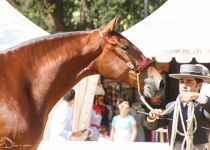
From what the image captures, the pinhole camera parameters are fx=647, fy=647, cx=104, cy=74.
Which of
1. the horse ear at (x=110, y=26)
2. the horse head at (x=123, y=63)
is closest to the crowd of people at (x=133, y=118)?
the horse head at (x=123, y=63)

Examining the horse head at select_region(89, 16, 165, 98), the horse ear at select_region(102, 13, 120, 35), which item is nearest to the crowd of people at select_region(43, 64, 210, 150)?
the horse head at select_region(89, 16, 165, 98)

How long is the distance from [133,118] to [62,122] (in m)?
2.27

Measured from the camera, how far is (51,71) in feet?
17.3

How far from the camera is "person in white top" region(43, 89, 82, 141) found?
8.98 m

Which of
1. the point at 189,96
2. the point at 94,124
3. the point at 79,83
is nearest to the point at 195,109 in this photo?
the point at 189,96

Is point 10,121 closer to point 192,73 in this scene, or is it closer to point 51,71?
point 51,71

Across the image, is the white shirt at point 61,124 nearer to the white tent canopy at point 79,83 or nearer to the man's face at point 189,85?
the white tent canopy at point 79,83

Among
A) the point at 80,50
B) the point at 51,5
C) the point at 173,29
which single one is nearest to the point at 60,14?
the point at 51,5

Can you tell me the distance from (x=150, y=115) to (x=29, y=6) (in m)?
13.1

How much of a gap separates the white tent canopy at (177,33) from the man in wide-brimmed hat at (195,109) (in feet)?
16.3

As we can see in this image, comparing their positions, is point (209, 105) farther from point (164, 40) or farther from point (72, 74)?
point (164, 40)

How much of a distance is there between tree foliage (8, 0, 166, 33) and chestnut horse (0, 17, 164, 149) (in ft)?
38.1

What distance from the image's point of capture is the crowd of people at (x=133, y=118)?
17.3 feet

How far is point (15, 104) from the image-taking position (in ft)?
16.1
